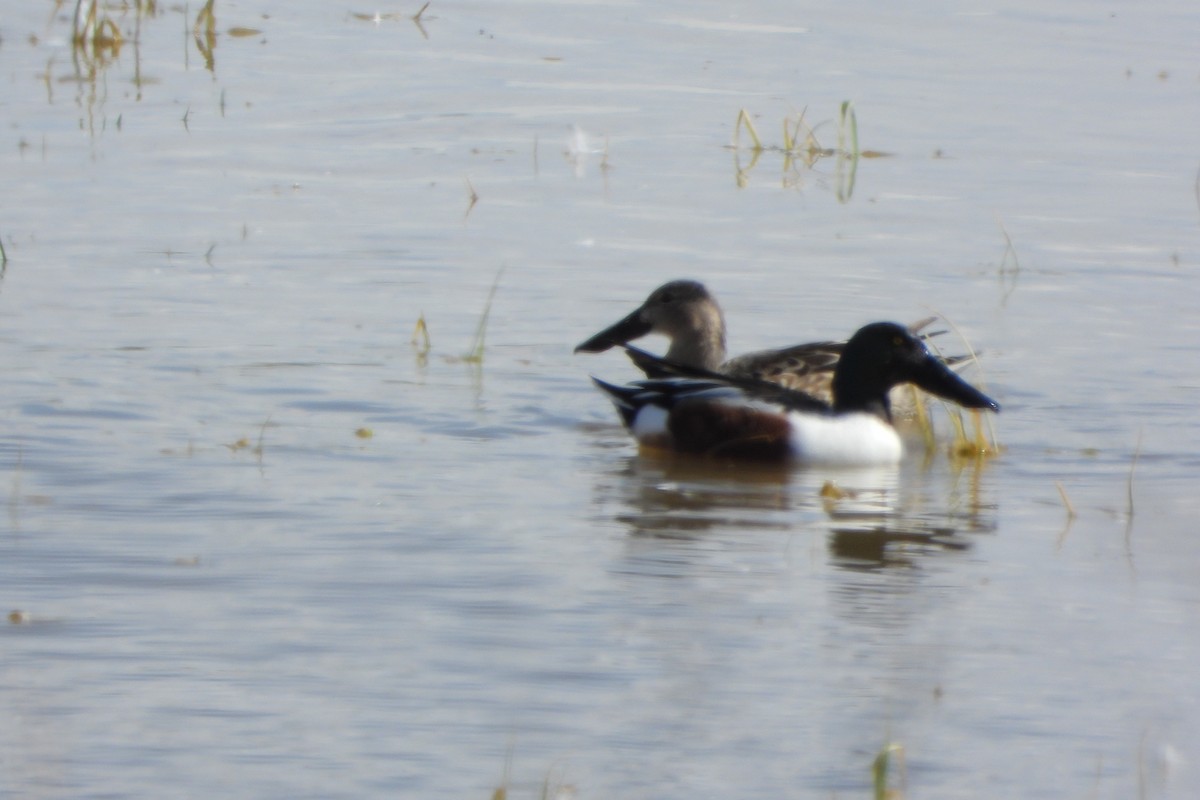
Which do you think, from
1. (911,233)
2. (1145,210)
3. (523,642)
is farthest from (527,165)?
(523,642)

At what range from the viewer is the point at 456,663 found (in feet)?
16.5

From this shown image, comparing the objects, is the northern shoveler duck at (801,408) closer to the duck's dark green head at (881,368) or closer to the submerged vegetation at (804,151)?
the duck's dark green head at (881,368)

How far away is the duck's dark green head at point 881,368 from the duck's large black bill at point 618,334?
3.49 ft

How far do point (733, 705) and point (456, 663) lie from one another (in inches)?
25.1

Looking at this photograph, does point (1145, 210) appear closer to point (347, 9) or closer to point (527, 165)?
point (527, 165)

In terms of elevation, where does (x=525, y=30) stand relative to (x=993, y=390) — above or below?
above

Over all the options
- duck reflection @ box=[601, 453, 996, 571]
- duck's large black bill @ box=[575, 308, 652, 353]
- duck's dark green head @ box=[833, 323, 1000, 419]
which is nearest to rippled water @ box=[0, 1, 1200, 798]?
duck reflection @ box=[601, 453, 996, 571]

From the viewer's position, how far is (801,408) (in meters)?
8.09

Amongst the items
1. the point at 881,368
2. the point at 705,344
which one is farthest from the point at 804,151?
the point at 881,368

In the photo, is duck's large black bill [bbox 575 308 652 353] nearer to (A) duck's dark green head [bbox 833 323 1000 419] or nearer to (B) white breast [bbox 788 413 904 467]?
(A) duck's dark green head [bbox 833 323 1000 419]

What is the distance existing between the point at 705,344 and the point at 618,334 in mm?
499

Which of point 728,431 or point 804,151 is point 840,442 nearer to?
point 728,431

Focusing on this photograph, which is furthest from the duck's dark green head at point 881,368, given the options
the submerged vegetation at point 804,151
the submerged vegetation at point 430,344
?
the submerged vegetation at point 804,151

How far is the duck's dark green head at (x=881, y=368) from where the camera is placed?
8.33 metres
